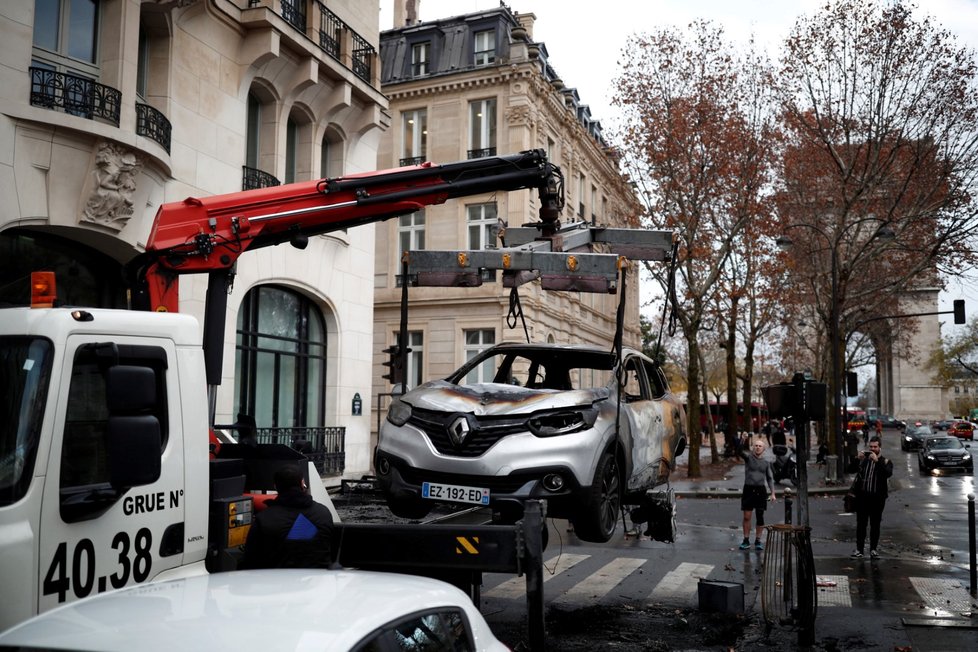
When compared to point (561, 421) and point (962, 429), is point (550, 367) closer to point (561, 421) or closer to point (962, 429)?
point (561, 421)

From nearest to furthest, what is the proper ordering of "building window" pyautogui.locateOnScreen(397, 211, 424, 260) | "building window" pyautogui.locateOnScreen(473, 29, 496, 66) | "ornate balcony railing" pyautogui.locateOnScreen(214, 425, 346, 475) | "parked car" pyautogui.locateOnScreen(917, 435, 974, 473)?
"ornate balcony railing" pyautogui.locateOnScreen(214, 425, 346, 475), "building window" pyautogui.locateOnScreen(473, 29, 496, 66), "building window" pyautogui.locateOnScreen(397, 211, 424, 260), "parked car" pyautogui.locateOnScreen(917, 435, 974, 473)

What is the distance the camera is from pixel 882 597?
11.7 metres

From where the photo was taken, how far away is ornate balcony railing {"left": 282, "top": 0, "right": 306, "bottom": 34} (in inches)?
719

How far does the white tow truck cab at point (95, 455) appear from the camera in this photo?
14.1ft

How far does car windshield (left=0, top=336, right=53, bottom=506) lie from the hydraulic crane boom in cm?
243

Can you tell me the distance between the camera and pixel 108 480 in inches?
186

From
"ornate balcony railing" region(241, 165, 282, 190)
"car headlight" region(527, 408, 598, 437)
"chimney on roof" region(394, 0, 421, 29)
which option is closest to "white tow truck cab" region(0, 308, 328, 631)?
"car headlight" region(527, 408, 598, 437)

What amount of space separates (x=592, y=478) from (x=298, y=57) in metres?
14.3

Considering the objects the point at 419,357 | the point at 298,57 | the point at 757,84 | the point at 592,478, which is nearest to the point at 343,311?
the point at 298,57

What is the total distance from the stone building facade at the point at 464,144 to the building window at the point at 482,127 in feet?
0.13

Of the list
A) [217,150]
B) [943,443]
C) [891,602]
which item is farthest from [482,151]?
[891,602]

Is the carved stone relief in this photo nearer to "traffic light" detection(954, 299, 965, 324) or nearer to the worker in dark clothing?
the worker in dark clothing

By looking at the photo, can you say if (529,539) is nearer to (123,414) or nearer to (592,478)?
(592,478)

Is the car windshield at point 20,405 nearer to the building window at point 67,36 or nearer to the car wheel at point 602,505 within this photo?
the car wheel at point 602,505
